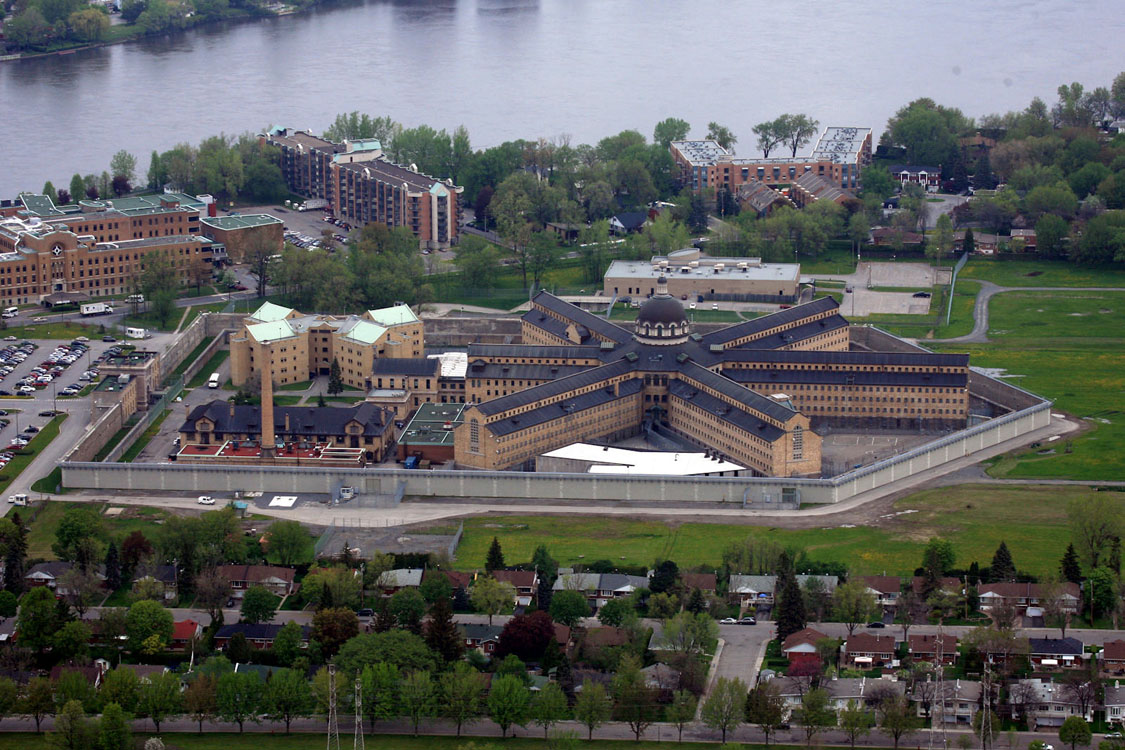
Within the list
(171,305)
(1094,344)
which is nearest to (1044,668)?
(1094,344)

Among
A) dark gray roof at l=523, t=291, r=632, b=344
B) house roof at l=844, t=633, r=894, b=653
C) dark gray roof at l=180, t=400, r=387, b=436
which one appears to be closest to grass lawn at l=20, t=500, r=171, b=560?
dark gray roof at l=180, t=400, r=387, b=436

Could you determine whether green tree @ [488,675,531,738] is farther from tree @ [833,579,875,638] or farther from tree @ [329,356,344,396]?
tree @ [329,356,344,396]

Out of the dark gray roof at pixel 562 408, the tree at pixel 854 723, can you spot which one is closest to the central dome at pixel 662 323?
the dark gray roof at pixel 562 408

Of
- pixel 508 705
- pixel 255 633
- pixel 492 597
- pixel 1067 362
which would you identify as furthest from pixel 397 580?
pixel 1067 362

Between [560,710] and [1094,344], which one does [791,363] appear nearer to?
[1094,344]

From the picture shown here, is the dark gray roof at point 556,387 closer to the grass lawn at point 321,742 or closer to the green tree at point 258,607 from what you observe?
the green tree at point 258,607

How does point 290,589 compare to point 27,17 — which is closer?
point 290,589

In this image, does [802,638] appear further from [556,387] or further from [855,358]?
[855,358]
